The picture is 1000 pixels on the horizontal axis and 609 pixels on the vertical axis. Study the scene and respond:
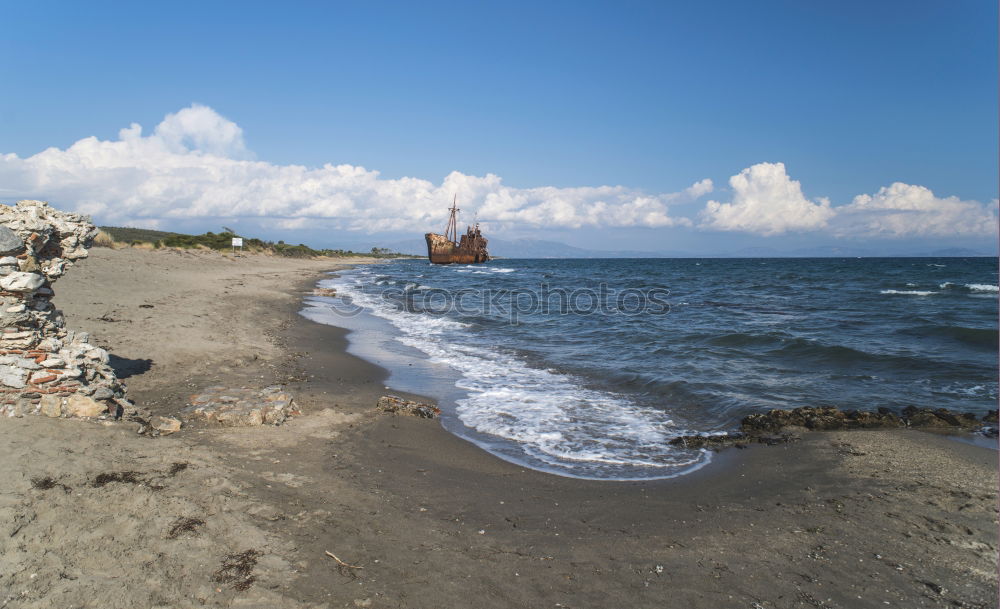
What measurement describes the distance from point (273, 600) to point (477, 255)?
318 feet

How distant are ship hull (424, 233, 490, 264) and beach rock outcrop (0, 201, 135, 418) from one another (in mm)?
84522

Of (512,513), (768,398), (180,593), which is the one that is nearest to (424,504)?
(512,513)

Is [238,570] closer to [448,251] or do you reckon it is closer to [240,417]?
[240,417]

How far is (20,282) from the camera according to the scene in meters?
5.67

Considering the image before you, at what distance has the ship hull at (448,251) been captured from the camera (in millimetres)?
90825

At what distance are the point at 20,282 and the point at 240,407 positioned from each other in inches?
112

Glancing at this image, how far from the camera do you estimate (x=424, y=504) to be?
5.17m

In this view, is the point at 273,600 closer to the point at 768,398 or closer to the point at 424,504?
the point at 424,504

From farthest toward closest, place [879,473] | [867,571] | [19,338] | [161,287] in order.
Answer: [161,287] < [879,473] < [19,338] < [867,571]

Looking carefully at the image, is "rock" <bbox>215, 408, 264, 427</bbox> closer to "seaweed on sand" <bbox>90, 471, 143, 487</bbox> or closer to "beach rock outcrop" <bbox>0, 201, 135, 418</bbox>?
"beach rock outcrop" <bbox>0, 201, 135, 418</bbox>

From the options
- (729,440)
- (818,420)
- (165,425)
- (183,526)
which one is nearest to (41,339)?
(165,425)

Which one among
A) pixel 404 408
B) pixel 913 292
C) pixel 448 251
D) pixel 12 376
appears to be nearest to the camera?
pixel 12 376

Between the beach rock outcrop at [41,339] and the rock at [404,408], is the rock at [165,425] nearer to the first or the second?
the beach rock outcrop at [41,339]

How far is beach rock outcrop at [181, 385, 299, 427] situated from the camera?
6820mm
